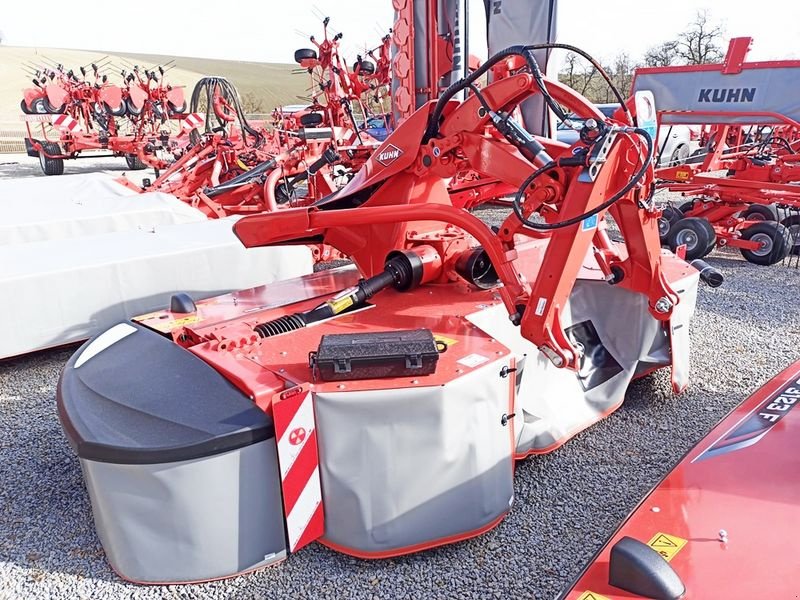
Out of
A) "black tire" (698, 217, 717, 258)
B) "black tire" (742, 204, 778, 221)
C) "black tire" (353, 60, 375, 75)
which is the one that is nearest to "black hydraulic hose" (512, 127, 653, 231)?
"black tire" (698, 217, 717, 258)

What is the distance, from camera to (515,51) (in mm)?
2594

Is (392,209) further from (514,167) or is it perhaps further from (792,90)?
(792,90)

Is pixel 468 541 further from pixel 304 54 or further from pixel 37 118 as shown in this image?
pixel 37 118

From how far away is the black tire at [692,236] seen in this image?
264 inches

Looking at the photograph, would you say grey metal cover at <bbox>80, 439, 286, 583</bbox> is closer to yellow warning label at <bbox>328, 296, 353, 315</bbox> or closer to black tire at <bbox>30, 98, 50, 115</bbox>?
yellow warning label at <bbox>328, 296, 353, 315</bbox>

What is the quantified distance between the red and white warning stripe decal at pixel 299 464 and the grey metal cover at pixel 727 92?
6.06m

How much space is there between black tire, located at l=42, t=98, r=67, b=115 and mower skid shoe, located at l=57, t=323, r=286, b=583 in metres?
15.5

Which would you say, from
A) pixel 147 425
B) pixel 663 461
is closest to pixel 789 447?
pixel 663 461

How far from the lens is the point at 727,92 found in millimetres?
6453

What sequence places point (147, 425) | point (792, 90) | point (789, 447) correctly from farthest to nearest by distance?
point (792, 90), point (147, 425), point (789, 447)

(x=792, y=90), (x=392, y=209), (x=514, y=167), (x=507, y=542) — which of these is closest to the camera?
(x=507, y=542)

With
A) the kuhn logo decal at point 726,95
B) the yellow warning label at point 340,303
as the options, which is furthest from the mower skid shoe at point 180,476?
the kuhn logo decal at point 726,95

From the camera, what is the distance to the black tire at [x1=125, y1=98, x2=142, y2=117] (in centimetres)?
1506

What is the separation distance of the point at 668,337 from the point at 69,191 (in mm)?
6532
